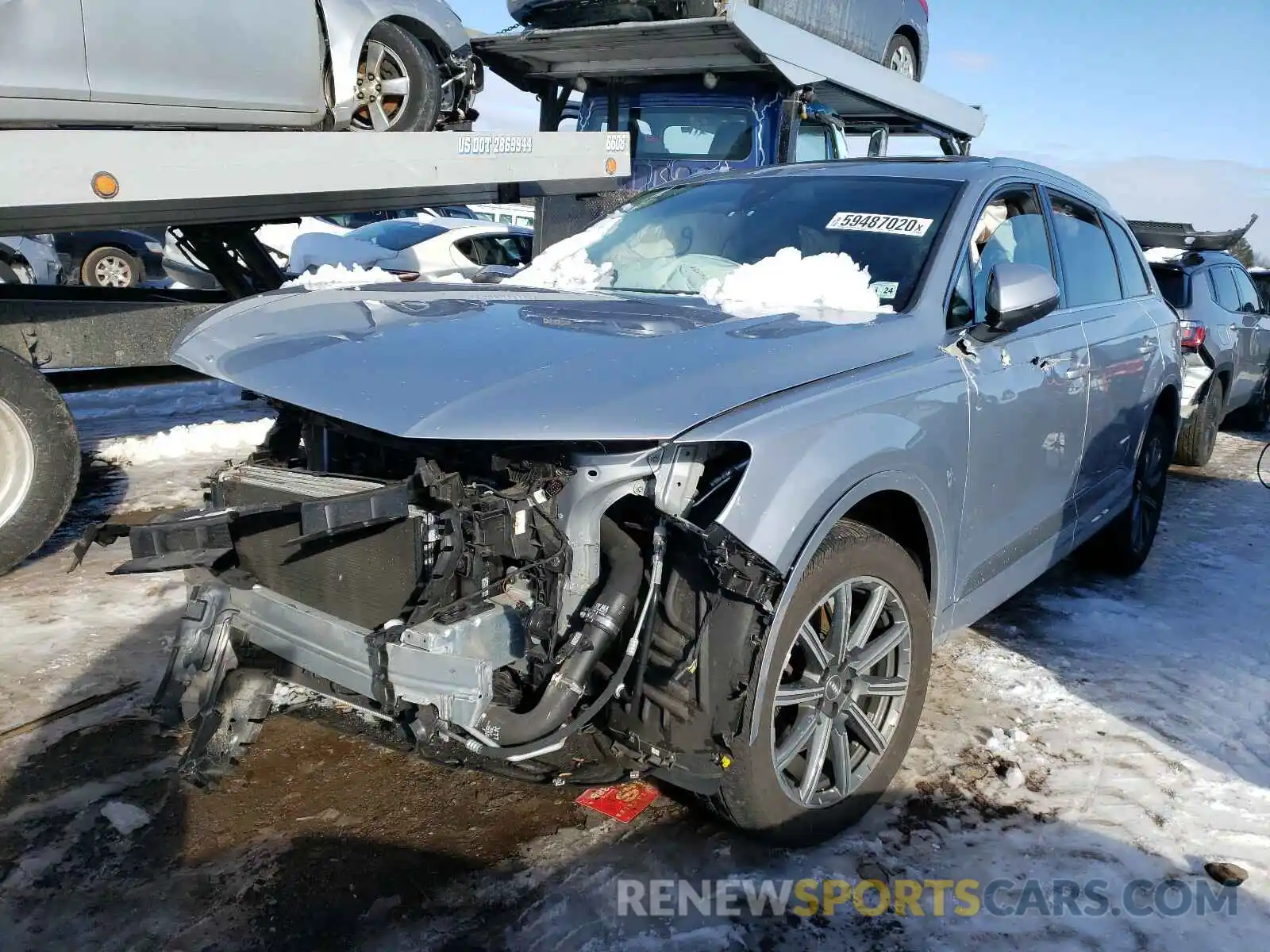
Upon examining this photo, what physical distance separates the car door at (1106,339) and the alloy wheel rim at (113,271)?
43.3ft

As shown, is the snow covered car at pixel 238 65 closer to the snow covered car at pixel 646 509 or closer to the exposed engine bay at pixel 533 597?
the snow covered car at pixel 646 509

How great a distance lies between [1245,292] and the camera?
29.7 feet

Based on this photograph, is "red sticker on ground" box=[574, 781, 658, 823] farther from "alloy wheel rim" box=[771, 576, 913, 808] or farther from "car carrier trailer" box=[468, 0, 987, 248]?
"car carrier trailer" box=[468, 0, 987, 248]

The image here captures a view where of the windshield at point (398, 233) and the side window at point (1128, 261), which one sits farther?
the windshield at point (398, 233)

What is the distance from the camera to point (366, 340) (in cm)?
251

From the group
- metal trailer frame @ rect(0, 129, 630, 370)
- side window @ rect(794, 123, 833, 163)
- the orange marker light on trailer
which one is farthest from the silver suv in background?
the orange marker light on trailer

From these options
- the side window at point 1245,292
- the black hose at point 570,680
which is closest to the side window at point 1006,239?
the black hose at point 570,680

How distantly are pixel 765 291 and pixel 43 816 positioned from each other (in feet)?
8.70

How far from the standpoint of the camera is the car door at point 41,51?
13.0ft

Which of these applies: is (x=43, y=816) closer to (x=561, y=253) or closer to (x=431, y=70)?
(x=561, y=253)

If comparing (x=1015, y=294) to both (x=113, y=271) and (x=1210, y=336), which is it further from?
(x=113, y=271)

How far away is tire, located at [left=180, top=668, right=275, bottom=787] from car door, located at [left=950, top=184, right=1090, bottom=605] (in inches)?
86.5

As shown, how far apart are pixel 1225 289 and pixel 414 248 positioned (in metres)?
7.48

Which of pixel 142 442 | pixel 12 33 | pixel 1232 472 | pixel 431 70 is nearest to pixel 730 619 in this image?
pixel 12 33
